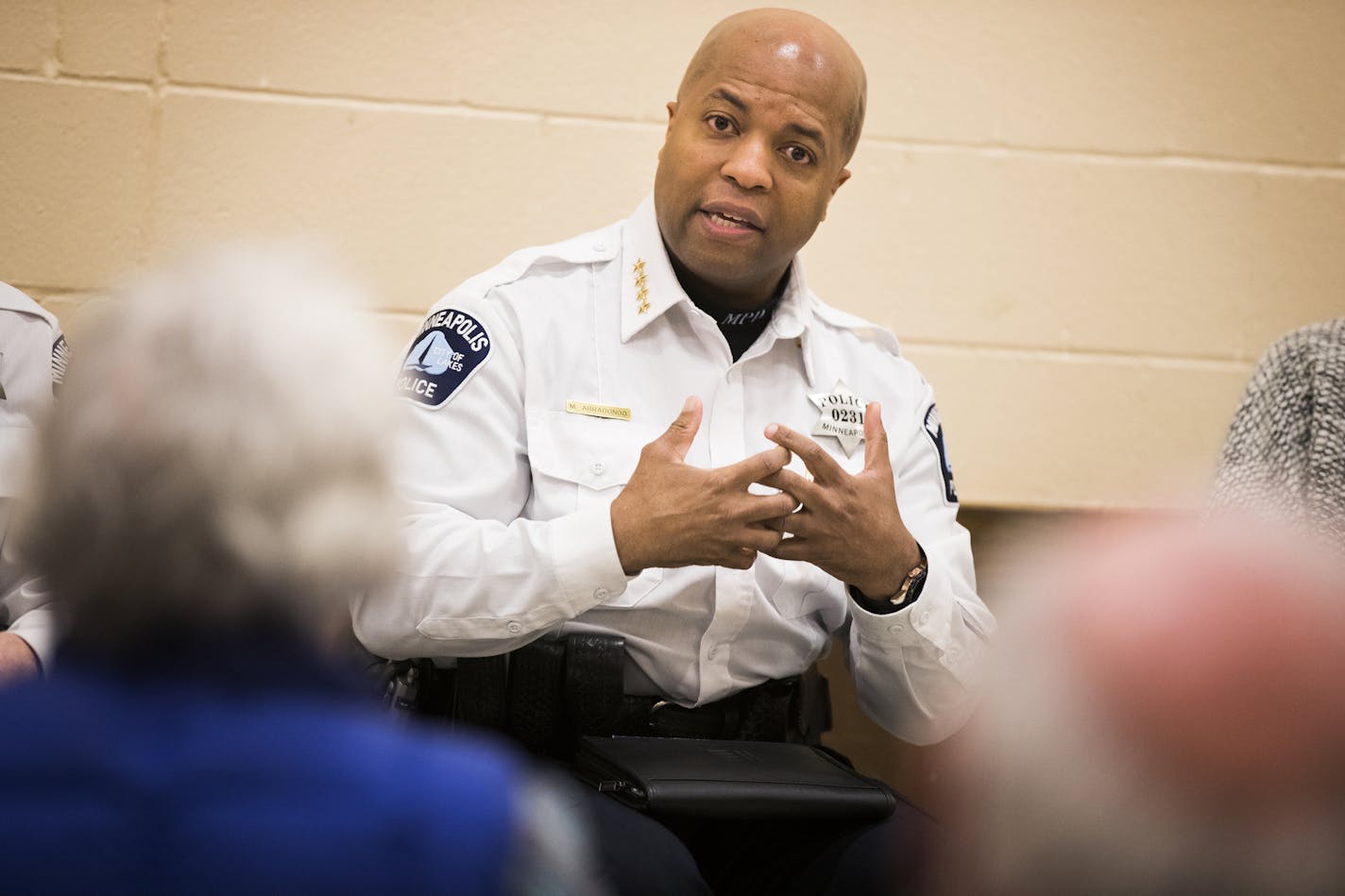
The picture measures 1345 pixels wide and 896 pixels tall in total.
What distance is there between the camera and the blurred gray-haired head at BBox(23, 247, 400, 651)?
0.65m

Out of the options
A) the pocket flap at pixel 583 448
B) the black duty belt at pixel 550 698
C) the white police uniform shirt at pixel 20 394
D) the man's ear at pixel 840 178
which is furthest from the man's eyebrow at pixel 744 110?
the white police uniform shirt at pixel 20 394

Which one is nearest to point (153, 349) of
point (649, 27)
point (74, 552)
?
point (74, 552)

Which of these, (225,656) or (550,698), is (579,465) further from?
(225,656)

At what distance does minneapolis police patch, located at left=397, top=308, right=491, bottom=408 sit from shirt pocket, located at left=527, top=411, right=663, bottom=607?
0.10 metres

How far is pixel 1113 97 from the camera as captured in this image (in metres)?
2.33

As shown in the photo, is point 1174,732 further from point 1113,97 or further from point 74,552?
point 1113,97

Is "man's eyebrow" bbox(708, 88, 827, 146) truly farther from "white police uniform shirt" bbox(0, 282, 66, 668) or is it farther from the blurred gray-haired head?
the blurred gray-haired head

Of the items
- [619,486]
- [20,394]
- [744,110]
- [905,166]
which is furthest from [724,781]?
[905,166]

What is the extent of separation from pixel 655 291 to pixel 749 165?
21cm

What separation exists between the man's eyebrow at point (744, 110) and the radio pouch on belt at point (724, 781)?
0.81 m

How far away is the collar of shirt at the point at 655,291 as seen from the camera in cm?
167

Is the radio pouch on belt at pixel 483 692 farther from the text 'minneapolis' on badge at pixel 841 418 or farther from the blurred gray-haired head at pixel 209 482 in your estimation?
the blurred gray-haired head at pixel 209 482

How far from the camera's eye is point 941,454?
178 cm

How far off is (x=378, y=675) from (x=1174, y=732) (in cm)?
113
